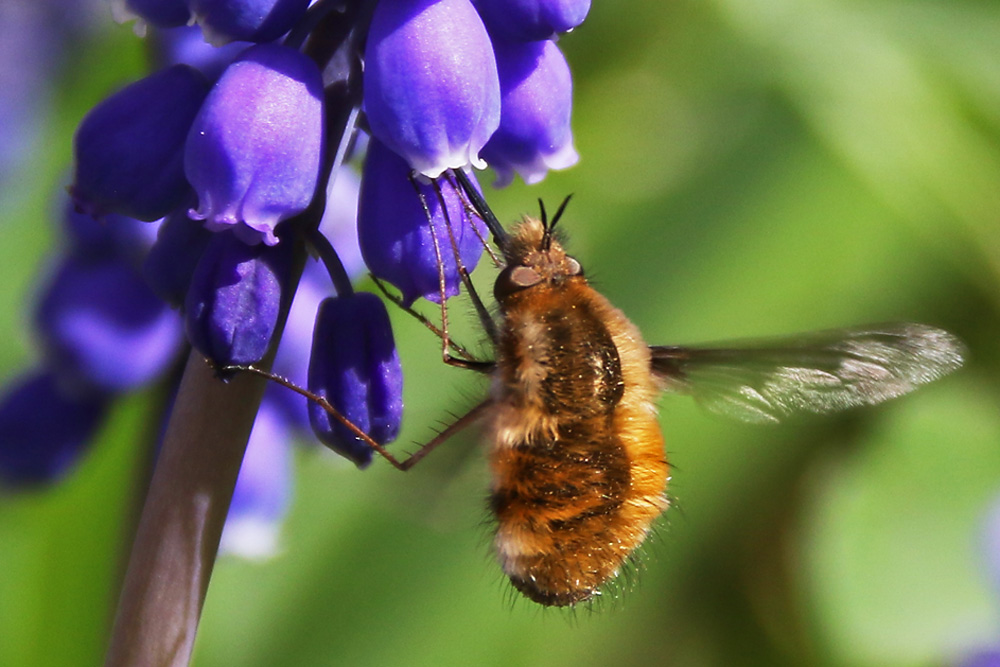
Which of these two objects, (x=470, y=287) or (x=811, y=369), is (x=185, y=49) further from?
(x=811, y=369)

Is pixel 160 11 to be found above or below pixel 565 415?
above

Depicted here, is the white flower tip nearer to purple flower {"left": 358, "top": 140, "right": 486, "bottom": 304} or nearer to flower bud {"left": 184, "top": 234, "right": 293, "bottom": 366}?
purple flower {"left": 358, "top": 140, "right": 486, "bottom": 304}

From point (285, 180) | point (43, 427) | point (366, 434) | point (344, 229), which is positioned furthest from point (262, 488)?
point (285, 180)

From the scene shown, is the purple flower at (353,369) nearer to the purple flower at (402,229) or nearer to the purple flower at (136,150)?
the purple flower at (402,229)

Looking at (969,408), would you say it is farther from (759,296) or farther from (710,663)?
(710,663)

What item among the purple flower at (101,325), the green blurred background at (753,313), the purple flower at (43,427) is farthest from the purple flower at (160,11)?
the green blurred background at (753,313)

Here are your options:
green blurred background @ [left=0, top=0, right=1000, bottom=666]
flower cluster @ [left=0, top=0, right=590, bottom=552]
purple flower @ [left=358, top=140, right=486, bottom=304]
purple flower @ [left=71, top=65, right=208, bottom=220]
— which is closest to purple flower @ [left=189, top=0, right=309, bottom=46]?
flower cluster @ [left=0, top=0, right=590, bottom=552]

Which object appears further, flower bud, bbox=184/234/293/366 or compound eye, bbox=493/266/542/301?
compound eye, bbox=493/266/542/301

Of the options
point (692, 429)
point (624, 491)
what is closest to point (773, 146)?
point (692, 429)
